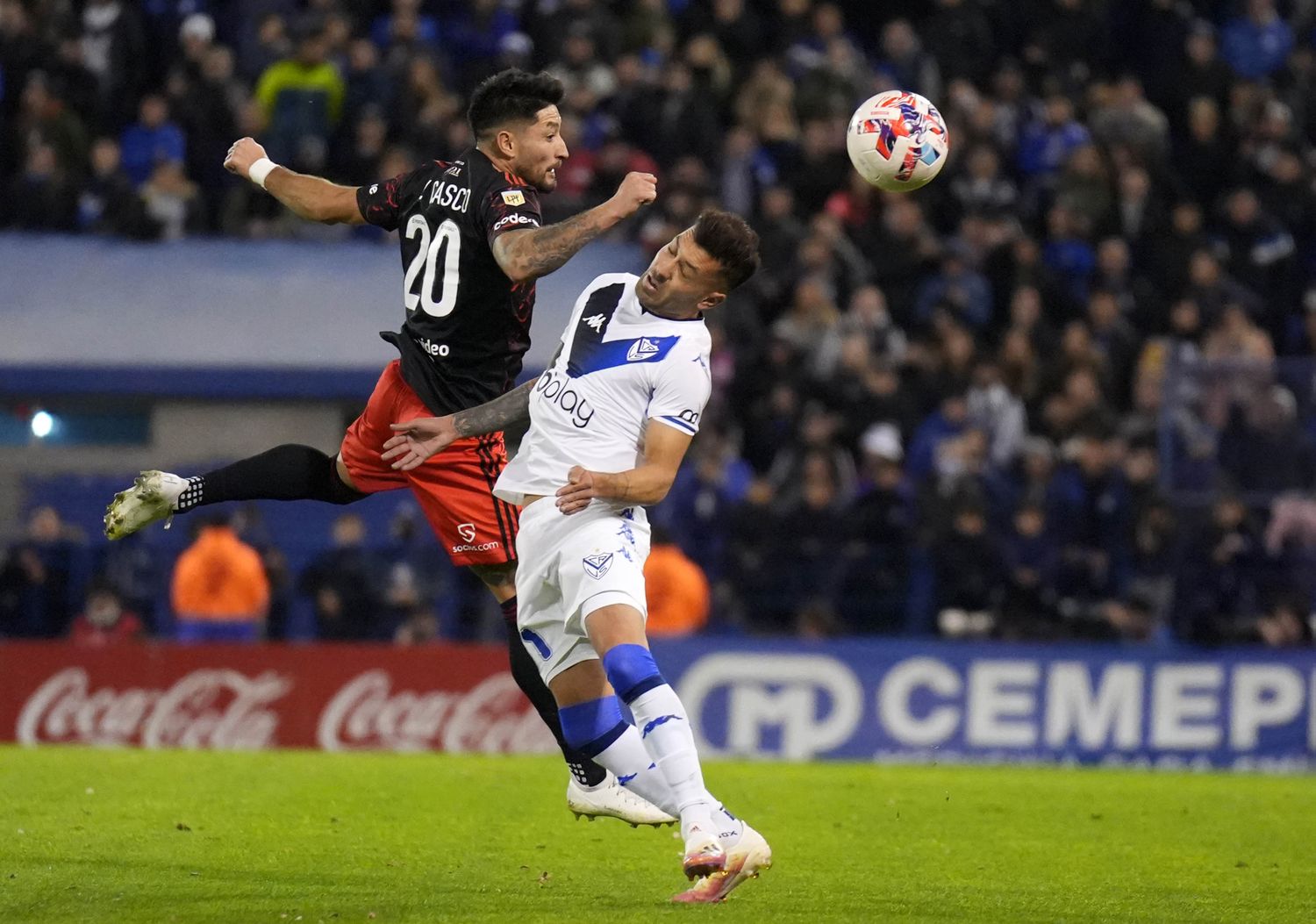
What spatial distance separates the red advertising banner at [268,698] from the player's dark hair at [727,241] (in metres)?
7.78

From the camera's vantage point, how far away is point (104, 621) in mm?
14875

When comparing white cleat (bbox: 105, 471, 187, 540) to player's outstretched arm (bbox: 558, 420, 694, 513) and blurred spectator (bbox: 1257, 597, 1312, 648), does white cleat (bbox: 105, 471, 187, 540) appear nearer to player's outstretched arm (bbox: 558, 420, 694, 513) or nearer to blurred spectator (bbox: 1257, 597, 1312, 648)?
player's outstretched arm (bbox: 558, 420, 694, 513)

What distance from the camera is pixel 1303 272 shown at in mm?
17656

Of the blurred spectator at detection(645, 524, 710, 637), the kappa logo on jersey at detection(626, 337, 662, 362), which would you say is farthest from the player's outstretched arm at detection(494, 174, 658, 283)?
the blurred spectator at detection(645, 524, 710, 637)

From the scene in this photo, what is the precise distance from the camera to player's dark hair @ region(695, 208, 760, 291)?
22.1 feet

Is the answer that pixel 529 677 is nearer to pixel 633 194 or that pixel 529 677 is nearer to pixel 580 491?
pixel 580 491

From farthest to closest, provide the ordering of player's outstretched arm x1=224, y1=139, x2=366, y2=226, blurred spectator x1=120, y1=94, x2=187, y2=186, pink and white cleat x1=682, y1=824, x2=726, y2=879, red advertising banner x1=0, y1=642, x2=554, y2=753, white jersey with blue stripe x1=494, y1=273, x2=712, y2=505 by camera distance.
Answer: blurred spectator x1=120, y1=94, x2=187, y2=186
red advertising banner x1=0, y1=642, x2=554, y2=753
player's outstretched arm x1=224, y1=139, x2=366, y2=226
white jersey with blue stripe x1=494, y1=273, x2=712, y2=505
pink and white cleat x1=682, y1=824, x2=726, y2=879

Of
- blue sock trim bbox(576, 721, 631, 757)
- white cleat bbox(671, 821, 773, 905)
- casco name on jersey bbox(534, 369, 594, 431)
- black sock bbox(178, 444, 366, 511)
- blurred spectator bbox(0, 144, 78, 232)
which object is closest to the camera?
white cleat bbox(671, 821, 773, 905)

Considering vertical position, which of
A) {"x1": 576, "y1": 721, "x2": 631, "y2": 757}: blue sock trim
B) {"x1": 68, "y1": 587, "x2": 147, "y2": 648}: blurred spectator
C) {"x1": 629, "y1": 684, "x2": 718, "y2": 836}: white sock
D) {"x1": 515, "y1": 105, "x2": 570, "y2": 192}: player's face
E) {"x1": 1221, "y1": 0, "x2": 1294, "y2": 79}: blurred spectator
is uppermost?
{"x1": 1221, "y1": 0, "x2": 1294, "y2": 79}: blurred spectator

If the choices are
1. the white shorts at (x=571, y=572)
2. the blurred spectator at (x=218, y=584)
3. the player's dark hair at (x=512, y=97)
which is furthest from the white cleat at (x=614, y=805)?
the blurred spectator at (x=218, y=584)

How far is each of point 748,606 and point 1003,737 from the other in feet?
6.99

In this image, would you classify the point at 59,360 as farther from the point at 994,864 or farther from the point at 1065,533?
the point at 994,864

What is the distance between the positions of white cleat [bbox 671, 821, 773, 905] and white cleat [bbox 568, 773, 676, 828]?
0.82m

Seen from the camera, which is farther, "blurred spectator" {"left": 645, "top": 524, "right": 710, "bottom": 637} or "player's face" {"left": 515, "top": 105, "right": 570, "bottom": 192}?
"blurred spectator" {"left": 645, "top": 524, "right": 710, "bottom": 637}
